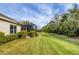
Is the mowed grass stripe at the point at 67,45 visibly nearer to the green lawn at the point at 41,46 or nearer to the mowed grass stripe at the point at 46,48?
the green lawn at the point at 41,46

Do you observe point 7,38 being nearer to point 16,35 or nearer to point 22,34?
point 16,35

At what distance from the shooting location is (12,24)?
2.92 meters

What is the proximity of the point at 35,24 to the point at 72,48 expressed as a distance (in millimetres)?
725

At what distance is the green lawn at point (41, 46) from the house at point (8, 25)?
0.61 ft

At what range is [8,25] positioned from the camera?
2.88 m

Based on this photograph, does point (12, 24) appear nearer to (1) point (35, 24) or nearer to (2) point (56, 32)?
(1) point (35, 24)

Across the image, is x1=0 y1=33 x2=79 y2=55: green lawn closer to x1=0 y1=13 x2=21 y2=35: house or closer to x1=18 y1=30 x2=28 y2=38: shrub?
x1=18 y1=30 x2=28 y2=38: shrub

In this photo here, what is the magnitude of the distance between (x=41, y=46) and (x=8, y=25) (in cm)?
65

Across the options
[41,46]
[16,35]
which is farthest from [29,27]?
[41,46]

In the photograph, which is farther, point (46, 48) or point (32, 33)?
point (32, 33)

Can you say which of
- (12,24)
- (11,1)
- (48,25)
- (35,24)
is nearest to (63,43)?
(48,25)

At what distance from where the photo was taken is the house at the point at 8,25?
2814mm

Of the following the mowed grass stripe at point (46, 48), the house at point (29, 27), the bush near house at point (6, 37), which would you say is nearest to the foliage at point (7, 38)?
the bush near house at point (6, 37)

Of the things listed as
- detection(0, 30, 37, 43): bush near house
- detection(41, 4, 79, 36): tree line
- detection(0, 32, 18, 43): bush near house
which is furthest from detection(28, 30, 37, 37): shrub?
detection(0, 32, 18, 43): bush near house
